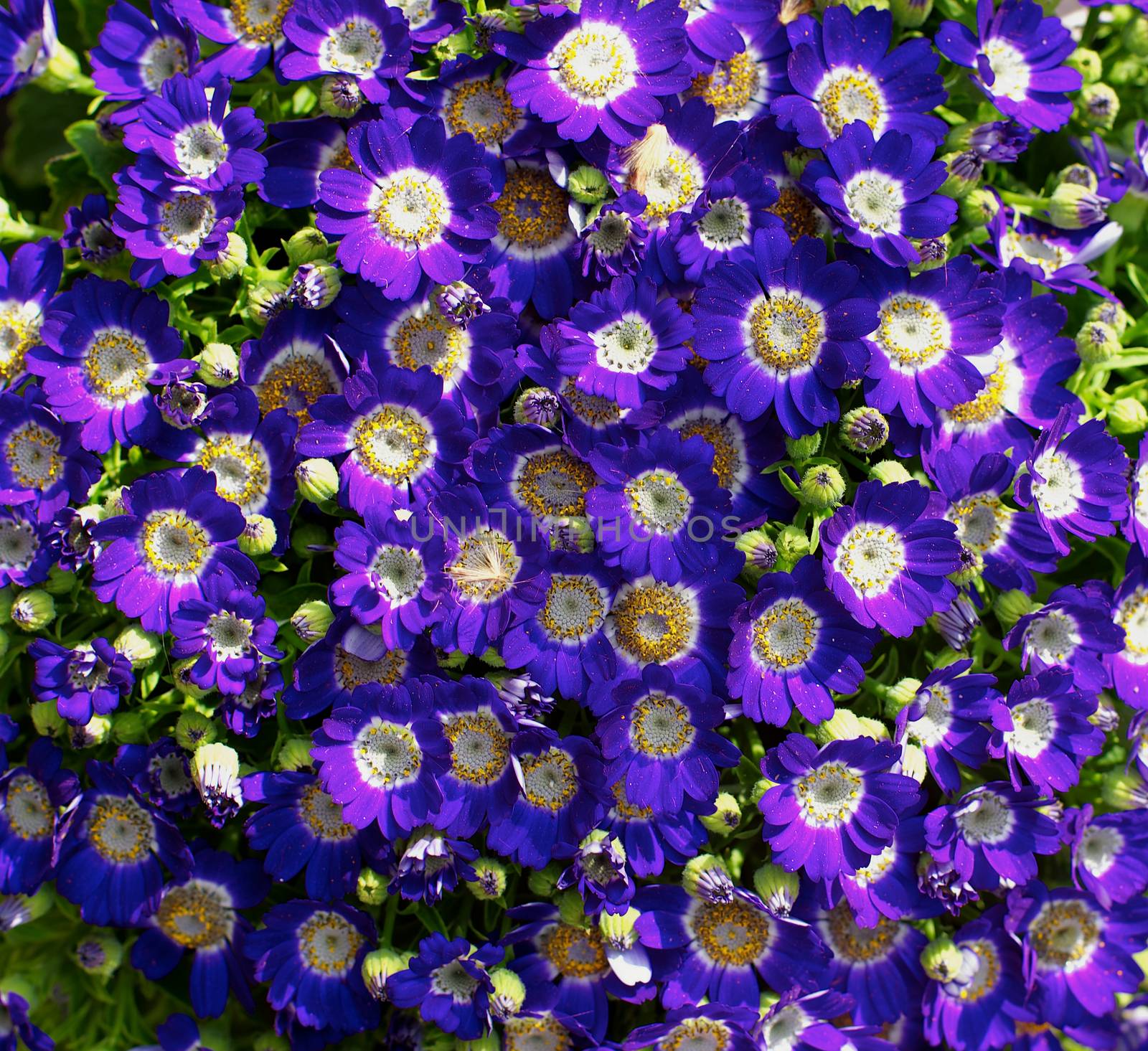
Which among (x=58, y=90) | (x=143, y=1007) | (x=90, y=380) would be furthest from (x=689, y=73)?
(x=143, y=1007)

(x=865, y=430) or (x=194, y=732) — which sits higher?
(x=865, y=430)

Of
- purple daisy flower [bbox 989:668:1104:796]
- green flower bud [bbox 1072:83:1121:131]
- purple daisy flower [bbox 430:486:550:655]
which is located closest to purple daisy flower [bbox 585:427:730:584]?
purple daisy flower [bbox 430:486:550:655]

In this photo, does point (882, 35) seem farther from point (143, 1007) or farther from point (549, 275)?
point (143, 1007)

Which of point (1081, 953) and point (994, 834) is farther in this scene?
point (1081, 953)

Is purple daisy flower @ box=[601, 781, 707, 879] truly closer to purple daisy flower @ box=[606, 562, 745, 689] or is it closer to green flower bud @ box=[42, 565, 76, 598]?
purple daisy flower @ box=[606, 562, 745, 689]

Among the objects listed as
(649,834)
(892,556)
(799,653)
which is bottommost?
(649,834)

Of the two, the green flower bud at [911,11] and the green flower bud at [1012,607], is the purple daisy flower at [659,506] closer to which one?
the green flower bud at [1012,607]

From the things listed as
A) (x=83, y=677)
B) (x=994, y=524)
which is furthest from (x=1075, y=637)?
(x=83, y=677)

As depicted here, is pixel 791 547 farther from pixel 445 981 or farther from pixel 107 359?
pixel 107 359
